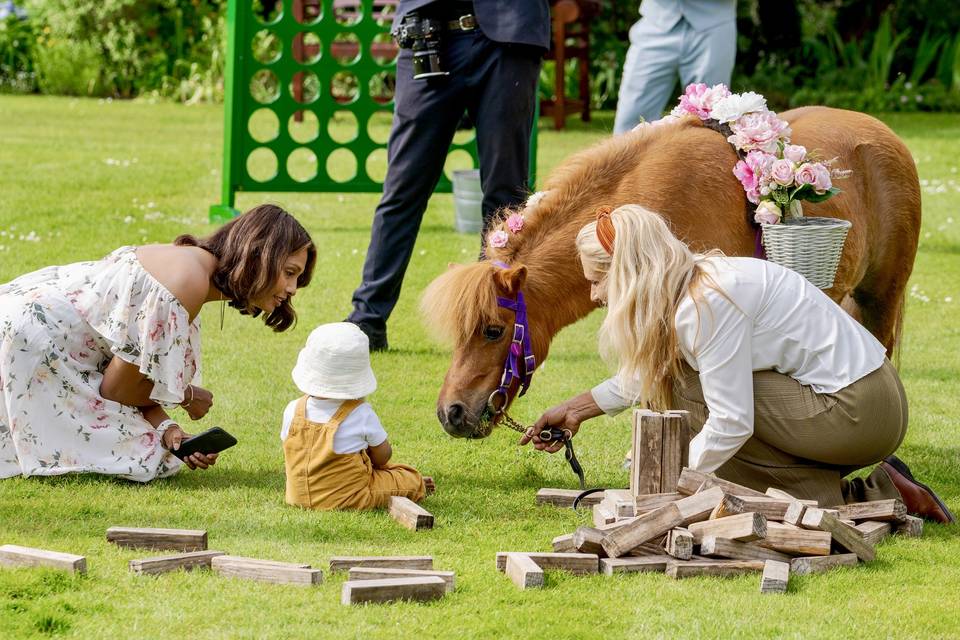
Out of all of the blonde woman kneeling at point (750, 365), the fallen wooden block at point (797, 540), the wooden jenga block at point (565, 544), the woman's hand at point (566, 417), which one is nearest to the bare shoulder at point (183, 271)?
the woman's hand at point (566, 417)

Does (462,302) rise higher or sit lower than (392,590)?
higher

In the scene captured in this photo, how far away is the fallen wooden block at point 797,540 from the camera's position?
4059 millimetres

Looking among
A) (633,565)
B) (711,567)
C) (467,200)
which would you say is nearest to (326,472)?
(633,565)

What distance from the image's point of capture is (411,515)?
14.5ft

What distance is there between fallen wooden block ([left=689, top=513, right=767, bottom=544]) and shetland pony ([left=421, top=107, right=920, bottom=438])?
95cm

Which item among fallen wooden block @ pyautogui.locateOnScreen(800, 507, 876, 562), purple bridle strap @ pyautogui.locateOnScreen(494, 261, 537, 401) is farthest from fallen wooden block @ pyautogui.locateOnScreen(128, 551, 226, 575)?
fallen wooden block @ pyautogui.locateOnScreen(800, 507, 876, 562)

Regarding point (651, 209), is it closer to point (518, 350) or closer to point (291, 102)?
point (518, 350)

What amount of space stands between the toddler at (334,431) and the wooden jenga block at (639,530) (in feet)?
3.04

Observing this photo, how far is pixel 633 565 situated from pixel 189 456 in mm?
1857

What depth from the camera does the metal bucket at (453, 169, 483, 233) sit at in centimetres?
995

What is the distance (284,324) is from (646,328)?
5.04 ft

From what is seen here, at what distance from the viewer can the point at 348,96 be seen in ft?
59.2

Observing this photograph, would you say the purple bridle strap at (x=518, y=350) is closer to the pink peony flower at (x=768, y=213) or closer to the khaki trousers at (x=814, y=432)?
the khaki trousers at (x=814, y=432)

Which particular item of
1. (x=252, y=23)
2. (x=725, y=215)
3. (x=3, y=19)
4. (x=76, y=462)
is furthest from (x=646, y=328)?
(x=3, y=19)
